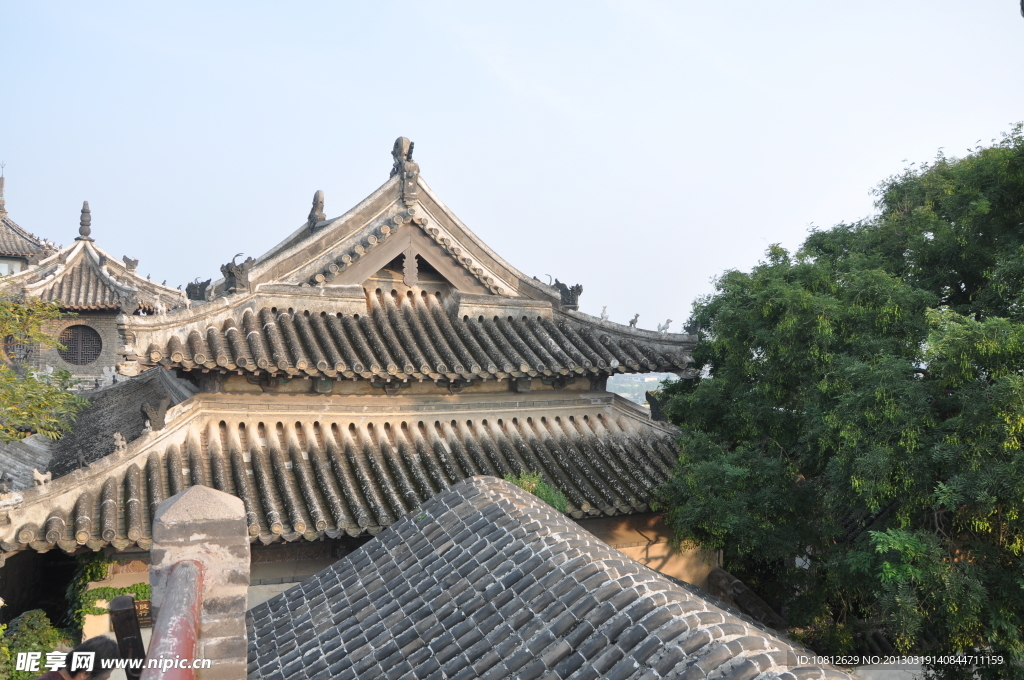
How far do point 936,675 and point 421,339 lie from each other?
8362mm

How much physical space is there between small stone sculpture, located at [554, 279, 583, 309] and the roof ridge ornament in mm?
3125

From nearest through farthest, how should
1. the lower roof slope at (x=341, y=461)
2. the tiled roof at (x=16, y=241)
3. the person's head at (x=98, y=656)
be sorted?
the person's head at (x=98, y=656), the lower roof slope at (x=341, y=461), the tiled roof at (x=16, y=241)

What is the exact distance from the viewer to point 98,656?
5.58 meters

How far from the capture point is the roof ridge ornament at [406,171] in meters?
13.5

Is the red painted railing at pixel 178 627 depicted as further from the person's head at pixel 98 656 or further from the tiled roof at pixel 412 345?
the tiled roof at pixel 412 345

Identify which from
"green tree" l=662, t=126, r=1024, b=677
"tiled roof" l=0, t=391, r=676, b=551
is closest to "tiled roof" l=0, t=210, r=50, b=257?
"tiled roof" l=0, t=391, r=676, b=551

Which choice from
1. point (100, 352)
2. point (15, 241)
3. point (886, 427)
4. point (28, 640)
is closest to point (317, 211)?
point (28, 640)

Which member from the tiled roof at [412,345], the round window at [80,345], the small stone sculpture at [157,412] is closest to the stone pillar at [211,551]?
the tiled roof at [412,345]

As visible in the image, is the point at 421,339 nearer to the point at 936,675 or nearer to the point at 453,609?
the point at 453,609

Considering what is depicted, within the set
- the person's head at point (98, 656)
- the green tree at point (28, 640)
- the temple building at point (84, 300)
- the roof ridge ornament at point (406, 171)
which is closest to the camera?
the person's head at point (98, 656)

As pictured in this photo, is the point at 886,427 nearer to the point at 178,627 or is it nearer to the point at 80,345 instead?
the point at 178,627

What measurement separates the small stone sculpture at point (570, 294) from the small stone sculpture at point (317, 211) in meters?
6.42

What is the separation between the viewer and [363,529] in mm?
10500

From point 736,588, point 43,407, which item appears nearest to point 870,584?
point 736,588
